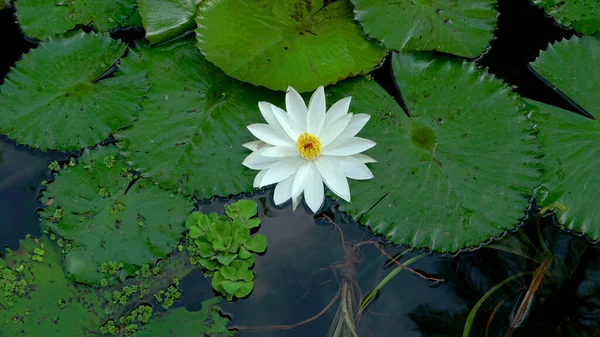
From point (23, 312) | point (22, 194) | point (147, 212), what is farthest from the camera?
point (22, 194)

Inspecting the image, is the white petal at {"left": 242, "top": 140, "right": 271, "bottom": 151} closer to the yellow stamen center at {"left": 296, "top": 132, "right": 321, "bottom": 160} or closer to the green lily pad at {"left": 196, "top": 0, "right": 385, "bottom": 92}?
the yellow stamen center at {"left": 296, "top": 132, "right": 321, "bottom": 160}

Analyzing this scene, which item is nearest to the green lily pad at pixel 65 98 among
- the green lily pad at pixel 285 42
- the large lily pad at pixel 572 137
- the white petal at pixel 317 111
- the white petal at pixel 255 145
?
the green lily pad at pixel 285 42

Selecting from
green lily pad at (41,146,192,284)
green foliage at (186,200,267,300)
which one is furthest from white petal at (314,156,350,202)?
green lily pad at (41,146,192,284)

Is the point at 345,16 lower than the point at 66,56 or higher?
higher

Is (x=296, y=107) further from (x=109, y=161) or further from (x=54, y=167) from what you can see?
(x=54, y=167)

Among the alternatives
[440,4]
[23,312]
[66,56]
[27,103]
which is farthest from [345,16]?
[23,312]

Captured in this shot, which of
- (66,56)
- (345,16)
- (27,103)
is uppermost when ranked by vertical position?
(345,16)

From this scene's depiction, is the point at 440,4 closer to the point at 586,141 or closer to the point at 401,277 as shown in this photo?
the point at 586,141

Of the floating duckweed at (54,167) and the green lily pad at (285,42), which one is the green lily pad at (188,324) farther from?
the green lily pad at (285,42)
